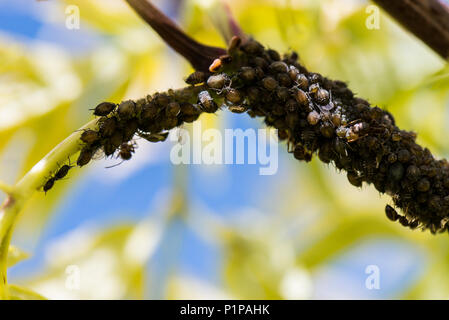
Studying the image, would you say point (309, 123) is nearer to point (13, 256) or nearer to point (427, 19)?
point (427, 19)

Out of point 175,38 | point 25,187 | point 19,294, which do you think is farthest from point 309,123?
point 19,294

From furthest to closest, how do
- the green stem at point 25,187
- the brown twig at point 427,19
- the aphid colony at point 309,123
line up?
the brown twig at point 427,19, the aphid colony at point 309,123, the green stem at point 25,187

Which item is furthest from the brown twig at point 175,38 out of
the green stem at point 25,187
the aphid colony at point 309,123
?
the green stem at point 25,187

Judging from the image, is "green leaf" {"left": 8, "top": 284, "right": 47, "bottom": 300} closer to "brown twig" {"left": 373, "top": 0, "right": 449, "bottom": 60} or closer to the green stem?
the green stem

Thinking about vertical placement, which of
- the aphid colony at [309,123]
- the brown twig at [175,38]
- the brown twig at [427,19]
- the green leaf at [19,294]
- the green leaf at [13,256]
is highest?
the brown twig at [427,19]

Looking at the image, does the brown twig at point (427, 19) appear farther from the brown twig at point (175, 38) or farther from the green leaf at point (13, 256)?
the green leaf at point (13, 256)
